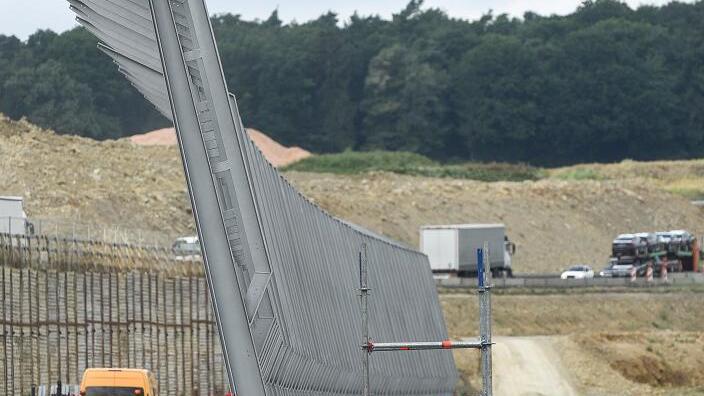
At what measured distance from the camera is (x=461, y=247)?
103375 millimetres

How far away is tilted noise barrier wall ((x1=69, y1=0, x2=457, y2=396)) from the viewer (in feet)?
83.0

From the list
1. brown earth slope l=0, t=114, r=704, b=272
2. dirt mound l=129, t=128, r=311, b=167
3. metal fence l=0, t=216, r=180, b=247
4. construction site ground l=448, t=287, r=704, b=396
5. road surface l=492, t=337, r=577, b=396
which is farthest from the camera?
dirt mound l=129, t=128, r=311, b=167

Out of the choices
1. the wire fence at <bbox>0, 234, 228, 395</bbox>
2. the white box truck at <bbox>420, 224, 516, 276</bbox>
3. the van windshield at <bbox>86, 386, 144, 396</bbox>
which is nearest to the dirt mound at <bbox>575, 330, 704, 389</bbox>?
the white box truck at <bbox>420, 224, 516, 276</bbox>

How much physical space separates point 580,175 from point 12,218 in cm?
10104

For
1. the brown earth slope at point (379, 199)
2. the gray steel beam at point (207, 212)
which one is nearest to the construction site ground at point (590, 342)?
the brown earth slope at point (379, 199)

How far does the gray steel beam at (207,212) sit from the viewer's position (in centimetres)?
2511

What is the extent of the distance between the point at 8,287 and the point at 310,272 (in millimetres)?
12004

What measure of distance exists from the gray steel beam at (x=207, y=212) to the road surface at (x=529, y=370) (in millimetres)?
42968

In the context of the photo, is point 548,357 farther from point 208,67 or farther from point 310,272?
point 208,67

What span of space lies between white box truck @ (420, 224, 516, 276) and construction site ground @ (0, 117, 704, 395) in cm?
668

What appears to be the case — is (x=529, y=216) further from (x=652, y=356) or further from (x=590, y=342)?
(x=652, y=356)

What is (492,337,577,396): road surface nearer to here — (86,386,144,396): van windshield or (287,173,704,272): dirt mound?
(287,173,704,272): dirt mound

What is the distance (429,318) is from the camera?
54.2 m

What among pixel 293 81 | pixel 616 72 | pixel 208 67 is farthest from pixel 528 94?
pixel 208 67
